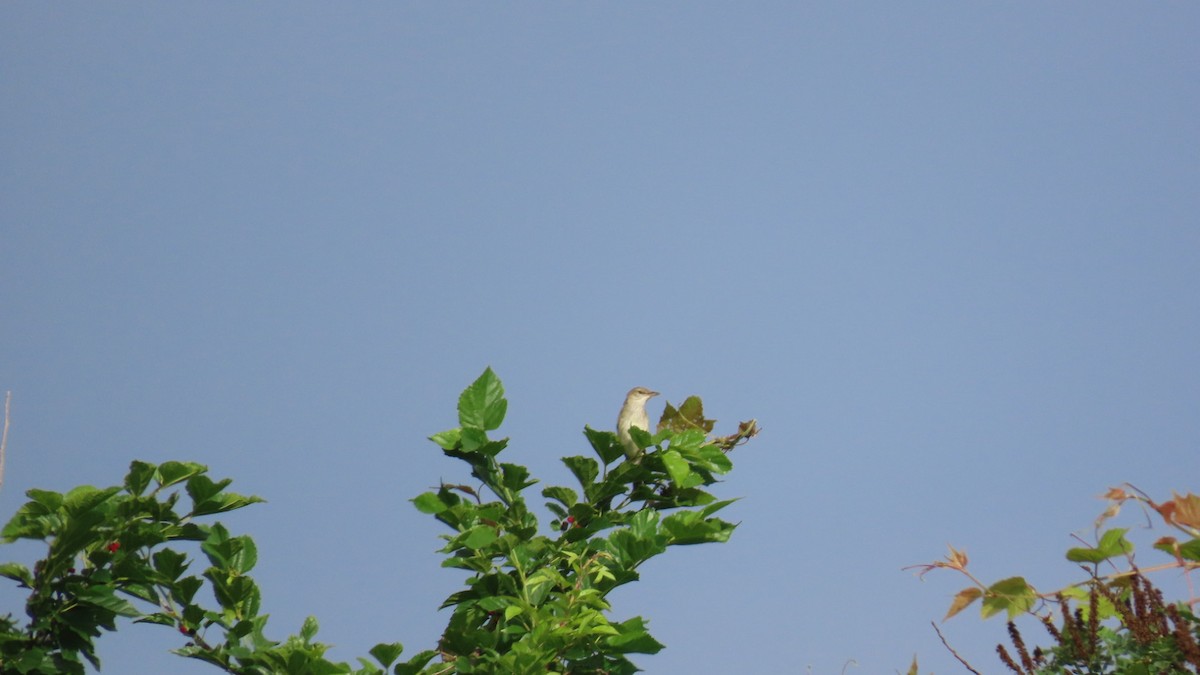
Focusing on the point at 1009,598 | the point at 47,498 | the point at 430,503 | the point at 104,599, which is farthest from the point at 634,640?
the point at 47,498

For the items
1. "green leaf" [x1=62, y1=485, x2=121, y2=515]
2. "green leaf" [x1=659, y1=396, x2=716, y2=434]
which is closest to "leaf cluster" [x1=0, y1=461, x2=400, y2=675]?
"green leaf" [x1=62, y1=485, x2=121, y2=515]

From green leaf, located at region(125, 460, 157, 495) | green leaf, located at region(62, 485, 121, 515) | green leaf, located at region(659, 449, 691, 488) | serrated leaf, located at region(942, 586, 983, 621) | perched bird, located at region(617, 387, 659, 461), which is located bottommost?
serrated leaf, located at region(942, 586, 983, 621)

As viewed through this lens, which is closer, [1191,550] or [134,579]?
[1191,550]

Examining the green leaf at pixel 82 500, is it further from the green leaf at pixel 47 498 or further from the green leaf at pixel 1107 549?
the green leaf at pixel 1107 549

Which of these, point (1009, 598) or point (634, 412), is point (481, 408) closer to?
point (634, 412)

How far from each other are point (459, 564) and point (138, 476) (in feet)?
4.89

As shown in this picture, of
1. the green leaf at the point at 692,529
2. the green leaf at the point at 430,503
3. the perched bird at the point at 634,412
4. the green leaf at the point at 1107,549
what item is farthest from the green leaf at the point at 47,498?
the green leaf at the point at 1107,549

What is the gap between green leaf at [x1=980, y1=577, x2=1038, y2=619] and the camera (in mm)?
2926

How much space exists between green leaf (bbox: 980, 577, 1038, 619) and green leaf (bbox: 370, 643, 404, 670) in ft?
8.86

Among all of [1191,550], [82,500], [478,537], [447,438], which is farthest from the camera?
[447,438]

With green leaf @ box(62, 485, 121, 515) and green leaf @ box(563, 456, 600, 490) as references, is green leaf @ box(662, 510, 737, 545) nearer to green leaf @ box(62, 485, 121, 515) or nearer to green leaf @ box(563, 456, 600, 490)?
green leaf @ box(563, 456, 600, 490)

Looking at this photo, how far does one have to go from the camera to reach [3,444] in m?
4.39

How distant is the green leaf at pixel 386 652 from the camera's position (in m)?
4.75

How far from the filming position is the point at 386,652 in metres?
4.77
